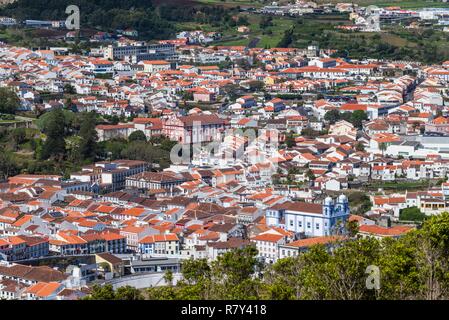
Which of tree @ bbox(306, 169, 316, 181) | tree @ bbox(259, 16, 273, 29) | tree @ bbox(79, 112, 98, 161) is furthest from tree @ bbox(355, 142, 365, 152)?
tree @ bbox(259, 16, 273, 29)

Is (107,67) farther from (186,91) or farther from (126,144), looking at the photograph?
(126,144)

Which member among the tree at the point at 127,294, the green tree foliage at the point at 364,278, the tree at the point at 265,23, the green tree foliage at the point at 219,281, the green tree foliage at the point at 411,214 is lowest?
the green tree foliage at the point at 411,214

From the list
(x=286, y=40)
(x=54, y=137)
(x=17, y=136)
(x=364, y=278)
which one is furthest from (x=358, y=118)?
(x=364, y=278)

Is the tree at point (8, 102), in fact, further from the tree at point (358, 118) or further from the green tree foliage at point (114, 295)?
the green tree foliage at point (114, 295)

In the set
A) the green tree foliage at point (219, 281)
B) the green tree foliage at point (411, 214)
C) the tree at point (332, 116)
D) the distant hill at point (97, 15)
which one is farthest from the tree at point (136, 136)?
the distant hill at point (97, 15)

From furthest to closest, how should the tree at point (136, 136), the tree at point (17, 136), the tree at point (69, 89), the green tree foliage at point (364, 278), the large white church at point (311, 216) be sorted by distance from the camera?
the tree at point (69, 89)
the tree at point (136, 136)
the tree at point (17, 136)
the large white church at point (311, 216)
the green tree foliage at point (364, 278)
